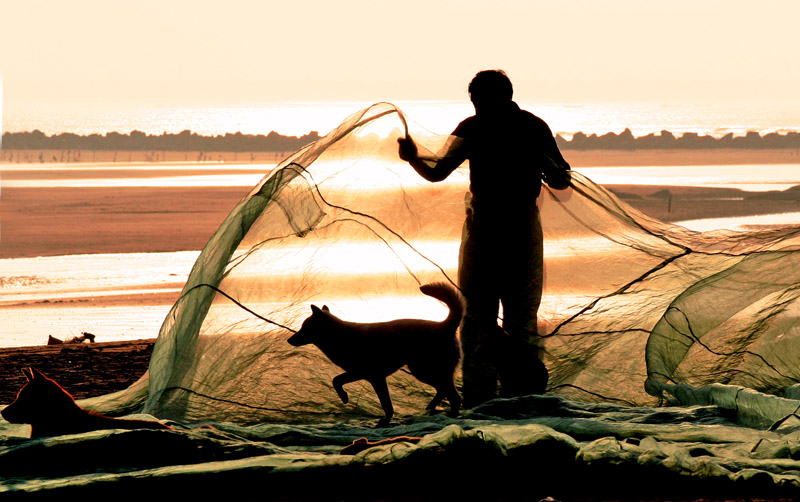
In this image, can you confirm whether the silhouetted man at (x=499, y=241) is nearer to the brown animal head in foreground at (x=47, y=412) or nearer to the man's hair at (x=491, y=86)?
the man's hair at (x=491, y=86)

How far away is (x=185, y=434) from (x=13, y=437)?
3.36ft

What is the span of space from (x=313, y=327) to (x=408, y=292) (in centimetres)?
68

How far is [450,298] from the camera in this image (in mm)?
5992

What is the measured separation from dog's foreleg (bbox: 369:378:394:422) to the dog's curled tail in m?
0.45

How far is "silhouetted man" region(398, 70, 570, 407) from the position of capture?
618 centimetres

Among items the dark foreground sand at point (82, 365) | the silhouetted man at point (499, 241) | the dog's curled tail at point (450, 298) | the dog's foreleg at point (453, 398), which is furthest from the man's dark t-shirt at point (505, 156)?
the dark foreground sand at point (82, 365)

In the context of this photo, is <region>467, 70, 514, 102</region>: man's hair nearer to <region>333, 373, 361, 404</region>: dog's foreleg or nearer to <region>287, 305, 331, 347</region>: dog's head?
<region>287, 305, 331, 347</region>: dog's head

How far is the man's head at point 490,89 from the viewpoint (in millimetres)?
6078

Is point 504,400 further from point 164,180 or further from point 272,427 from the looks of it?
point 164,180

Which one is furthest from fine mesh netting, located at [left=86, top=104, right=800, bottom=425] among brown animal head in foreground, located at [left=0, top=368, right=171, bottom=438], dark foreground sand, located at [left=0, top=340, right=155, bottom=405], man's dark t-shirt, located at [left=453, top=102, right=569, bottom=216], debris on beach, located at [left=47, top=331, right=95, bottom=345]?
debris on beach, located at [left=47, top=331, right=95, bottom=345]

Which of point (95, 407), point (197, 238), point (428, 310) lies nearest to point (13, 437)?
point (95, 407)

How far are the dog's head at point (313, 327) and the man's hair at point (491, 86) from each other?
4.58ft

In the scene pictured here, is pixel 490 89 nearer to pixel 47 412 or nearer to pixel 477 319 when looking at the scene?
pixel 477 319

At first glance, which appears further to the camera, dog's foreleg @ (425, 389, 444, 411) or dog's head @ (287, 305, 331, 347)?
dog's foreleg @ (425, 389, 444, 411)
